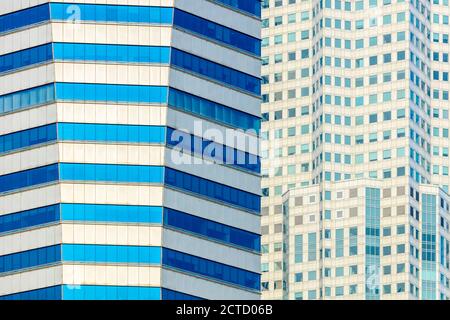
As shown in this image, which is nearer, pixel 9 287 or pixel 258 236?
pixel 9 287

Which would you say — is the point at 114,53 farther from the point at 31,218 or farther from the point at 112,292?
the point at 112,292

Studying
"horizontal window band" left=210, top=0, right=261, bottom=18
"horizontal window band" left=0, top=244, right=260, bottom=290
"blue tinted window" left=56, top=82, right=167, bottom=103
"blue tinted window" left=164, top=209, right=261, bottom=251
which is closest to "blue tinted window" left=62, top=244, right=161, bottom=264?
"horizontal window band" left=0, top=244, right=260, bottom=290

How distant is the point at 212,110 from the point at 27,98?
19.0 metres

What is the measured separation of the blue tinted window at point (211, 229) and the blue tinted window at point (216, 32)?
1948cm

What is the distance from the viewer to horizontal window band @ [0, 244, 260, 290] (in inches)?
5581

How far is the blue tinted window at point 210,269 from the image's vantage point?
470 ft

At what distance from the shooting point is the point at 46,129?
146 m

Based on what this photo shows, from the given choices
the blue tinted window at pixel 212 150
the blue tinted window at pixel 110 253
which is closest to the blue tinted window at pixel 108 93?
the blue tinted window at pixel 212 150

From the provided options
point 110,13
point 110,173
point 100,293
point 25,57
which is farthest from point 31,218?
point 110,13
